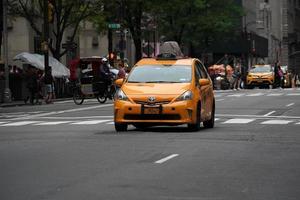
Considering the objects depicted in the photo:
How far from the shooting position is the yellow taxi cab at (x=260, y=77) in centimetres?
6512

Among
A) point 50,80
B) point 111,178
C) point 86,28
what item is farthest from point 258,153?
point 86,28

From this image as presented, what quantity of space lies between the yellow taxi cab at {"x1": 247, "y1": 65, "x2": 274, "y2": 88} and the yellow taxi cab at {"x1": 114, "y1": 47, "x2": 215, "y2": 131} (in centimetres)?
4481

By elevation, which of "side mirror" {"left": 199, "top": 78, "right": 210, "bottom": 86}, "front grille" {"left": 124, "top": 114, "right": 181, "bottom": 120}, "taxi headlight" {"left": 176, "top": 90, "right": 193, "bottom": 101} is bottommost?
"front grille" {"left": 124, "top": 114, "right": 181, "bottom": 120}

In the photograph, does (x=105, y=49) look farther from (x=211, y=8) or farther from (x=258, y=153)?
(x=258, y=153)

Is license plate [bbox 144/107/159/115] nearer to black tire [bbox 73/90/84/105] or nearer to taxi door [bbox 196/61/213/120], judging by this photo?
taxi door [bbox 196/61/213/120]

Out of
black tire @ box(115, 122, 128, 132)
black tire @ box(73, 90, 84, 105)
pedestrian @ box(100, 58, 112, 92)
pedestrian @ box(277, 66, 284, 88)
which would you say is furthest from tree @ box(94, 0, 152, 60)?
black tire @ box(115, 122, 128, 132)

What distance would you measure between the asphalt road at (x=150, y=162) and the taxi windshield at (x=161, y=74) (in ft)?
3.74

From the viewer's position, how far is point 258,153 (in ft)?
49.7

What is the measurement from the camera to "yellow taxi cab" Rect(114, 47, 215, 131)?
1930cm

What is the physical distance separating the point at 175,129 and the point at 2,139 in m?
4.12

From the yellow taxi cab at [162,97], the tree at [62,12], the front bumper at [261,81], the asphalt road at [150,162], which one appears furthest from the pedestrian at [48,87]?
the front bumper at [261,81]

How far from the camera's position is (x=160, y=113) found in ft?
63.2

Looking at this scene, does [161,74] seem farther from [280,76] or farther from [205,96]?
[280,76]

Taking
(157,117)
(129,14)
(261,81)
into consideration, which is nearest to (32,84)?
(129,14)
